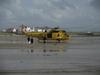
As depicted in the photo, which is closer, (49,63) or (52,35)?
(49,63)

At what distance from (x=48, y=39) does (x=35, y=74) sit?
1621 inches

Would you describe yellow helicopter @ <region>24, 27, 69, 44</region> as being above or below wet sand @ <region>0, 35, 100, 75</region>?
above

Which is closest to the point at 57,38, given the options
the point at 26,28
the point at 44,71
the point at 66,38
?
the point at 66,38

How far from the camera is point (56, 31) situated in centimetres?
5372

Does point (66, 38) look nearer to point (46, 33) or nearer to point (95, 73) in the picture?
point (46, 33)

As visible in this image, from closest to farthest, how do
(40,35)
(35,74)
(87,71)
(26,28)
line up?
1. (35,74)
2. (87,71)
3. (40,35)
4. (26,28)

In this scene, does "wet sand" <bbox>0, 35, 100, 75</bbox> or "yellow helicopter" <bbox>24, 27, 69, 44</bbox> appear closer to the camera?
"wet sand" <bbox>0, 35, 100, 75</bbox>

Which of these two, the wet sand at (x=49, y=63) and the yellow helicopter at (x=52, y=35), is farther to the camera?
the yellow helicopter at (x=52, y=35)

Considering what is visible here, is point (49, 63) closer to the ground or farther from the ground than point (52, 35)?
closer to the ground

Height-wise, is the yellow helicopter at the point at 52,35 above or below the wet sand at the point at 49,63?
above

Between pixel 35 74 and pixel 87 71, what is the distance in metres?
2.25

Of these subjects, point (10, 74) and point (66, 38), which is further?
point (66, 38)

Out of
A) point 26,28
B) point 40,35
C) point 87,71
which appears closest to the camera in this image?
point 87,71

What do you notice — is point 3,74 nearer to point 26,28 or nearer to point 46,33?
point 46,33
